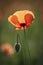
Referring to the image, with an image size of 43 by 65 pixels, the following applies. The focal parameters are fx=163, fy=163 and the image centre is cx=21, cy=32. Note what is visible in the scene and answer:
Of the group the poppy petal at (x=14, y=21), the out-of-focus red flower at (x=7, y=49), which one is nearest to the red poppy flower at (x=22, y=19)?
the poppy petal at (x=14, y=21)

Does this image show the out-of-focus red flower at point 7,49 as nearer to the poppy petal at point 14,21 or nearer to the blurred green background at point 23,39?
the blurred green background at point 23,39

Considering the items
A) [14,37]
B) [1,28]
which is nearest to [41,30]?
[14,37]

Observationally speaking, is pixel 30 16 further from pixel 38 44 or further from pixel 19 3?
pixel 38 44

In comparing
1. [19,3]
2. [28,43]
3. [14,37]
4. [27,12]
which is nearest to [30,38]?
[28,43]

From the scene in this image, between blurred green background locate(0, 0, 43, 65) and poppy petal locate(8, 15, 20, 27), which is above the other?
poppy petal locate(8, 15, 20, 27)

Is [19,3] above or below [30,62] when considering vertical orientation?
above

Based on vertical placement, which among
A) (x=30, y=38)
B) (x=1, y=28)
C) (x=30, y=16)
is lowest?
(x=30, y=38)

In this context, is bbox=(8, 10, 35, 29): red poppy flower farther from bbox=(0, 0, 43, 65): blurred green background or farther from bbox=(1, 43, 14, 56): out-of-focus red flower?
bbox=(1, 43, 14, 56): out-of-focus red flower

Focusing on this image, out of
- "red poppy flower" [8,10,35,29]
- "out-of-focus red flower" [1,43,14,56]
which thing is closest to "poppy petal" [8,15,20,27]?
"red poppy flower" [8,10,35,29]
